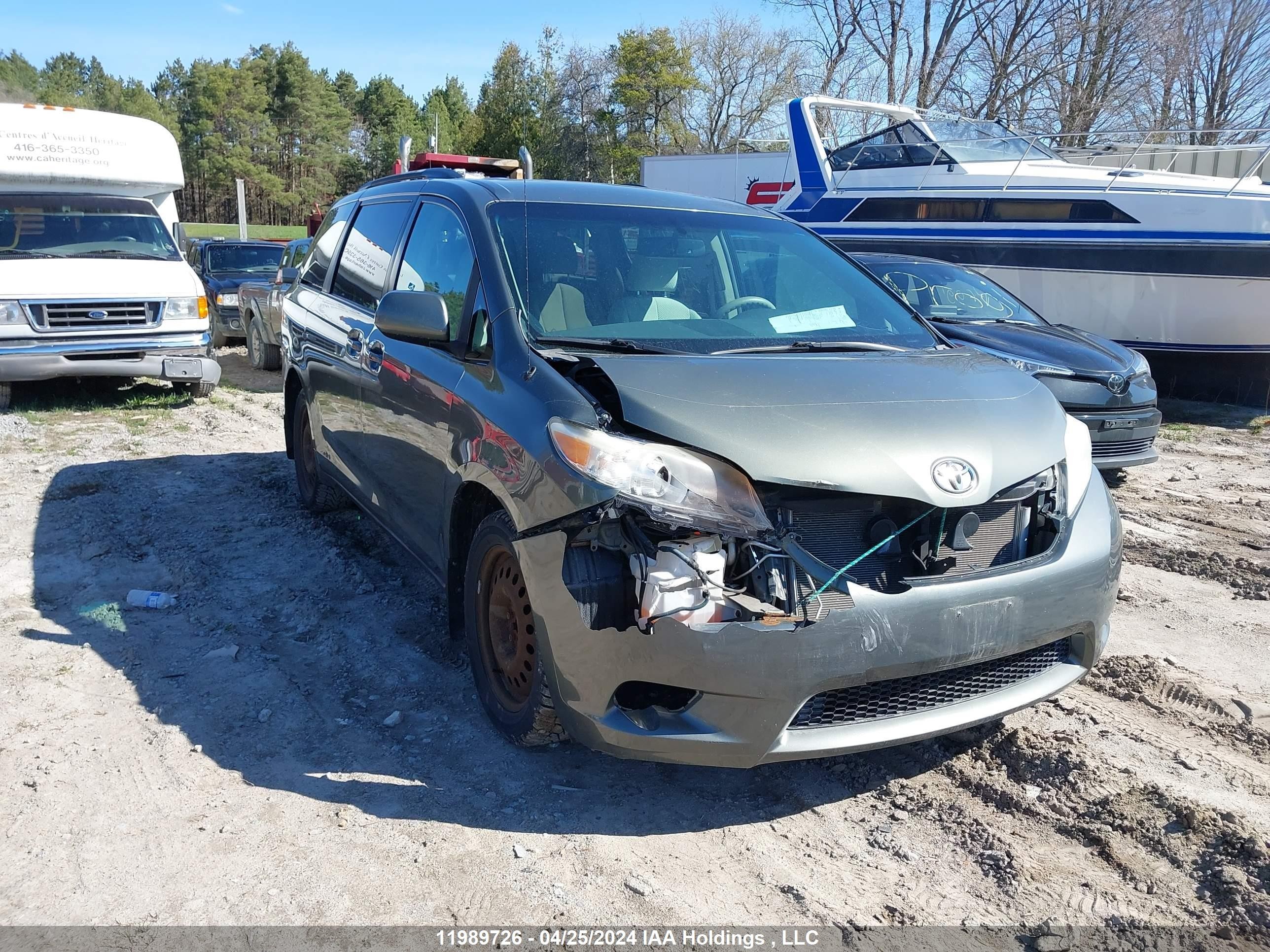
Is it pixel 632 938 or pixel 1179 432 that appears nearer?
pixel 632 938

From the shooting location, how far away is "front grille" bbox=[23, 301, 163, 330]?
Result: 891 centimetres

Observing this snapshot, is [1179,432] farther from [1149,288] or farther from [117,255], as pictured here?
[117,255]

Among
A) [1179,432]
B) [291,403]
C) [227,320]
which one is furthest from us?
[227,320]

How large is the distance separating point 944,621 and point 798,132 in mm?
11942

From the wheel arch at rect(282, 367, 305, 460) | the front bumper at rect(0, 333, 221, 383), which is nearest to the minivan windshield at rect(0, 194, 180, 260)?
the front bumper at rect(0, 333, 221, 383)

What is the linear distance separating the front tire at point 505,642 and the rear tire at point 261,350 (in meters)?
9.94

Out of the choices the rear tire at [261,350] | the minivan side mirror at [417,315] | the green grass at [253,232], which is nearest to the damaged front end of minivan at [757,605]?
Result: the minivan side mirror at [417,315]

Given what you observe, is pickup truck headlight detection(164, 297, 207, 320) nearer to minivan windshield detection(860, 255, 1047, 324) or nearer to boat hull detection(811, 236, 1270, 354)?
minivan windshield detection(860, 255, 1047, 324)

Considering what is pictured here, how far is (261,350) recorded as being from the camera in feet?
42.0

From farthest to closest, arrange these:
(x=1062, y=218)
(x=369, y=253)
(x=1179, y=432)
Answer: (x=1062, y=218)
(x=1179, y=432)
(x=369, y=253)

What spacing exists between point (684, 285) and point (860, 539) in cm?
151

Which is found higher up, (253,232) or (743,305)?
(253,232)

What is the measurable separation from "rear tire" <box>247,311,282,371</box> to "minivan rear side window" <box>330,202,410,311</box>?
25.6ft

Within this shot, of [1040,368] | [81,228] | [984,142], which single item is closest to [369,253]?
[1040,368]
